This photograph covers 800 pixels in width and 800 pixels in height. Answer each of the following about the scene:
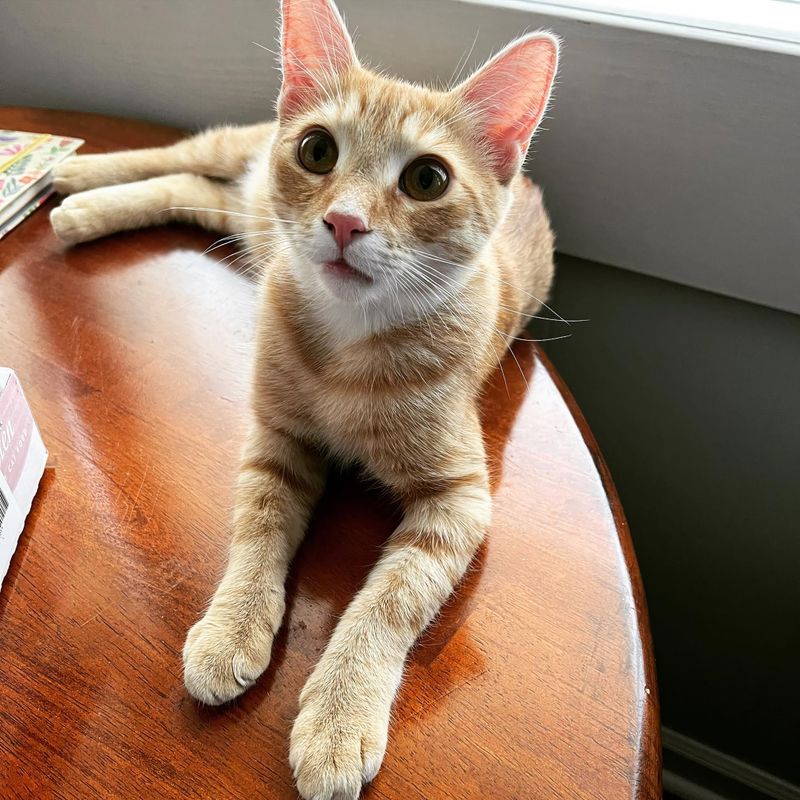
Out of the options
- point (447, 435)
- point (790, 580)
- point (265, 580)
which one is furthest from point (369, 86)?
point (790, 580)

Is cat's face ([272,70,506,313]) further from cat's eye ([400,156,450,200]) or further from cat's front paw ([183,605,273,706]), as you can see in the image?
cat's front paw ([183,605,273,706])

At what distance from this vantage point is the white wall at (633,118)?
3.16 feet

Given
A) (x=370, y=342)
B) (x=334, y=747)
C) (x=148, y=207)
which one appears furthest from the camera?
(x=148, y=207)

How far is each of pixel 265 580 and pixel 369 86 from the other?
1.78ft

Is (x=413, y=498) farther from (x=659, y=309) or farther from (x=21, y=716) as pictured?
(x=659, y=309)

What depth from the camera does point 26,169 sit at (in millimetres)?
1189

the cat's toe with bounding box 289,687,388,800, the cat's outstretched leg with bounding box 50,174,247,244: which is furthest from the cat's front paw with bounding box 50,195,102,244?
the cat's toe with bounding box 289,687,388,800

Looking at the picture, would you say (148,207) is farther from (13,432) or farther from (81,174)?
(13,432)

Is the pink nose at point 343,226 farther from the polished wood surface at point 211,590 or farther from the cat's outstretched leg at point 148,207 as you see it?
the cat's outstretched leg at point 148,207

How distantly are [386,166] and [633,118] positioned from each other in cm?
49

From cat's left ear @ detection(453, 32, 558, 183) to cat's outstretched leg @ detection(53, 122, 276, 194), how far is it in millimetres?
520

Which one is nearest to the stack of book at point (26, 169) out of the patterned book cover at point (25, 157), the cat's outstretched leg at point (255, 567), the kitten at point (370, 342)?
the patterned book cover at point (25, 157)

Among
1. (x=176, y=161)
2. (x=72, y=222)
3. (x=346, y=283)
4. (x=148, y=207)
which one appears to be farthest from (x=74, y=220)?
(x=346, y=283)

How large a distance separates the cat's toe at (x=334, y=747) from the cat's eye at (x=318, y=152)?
20.3 inches
